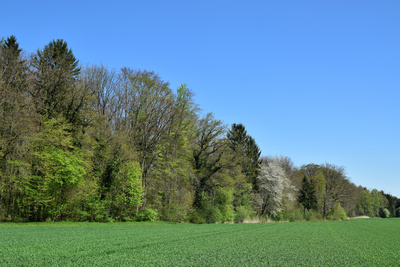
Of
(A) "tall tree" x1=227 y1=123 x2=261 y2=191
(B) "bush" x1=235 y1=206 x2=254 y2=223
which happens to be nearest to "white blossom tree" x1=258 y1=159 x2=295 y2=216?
(A) "tall tree" x1=227 y1=123 x2=261 y2=191

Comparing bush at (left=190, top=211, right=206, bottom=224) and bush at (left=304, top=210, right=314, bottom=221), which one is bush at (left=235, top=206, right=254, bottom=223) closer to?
bush at (left=190, top=211, right=206, bottom=224)

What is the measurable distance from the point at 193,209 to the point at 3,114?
2480cm

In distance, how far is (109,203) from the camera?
31469 mm

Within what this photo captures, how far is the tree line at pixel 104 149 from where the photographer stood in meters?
25.3

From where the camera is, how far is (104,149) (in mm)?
32281

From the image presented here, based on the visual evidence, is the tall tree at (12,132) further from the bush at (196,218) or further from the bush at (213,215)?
the bush at (213,215)

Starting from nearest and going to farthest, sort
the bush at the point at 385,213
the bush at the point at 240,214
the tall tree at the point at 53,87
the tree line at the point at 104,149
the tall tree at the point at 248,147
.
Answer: the tree line at the point at 104,149
the tall tree at the point at 53,87
the bush at the point at 240,214
the tall tree at the point at 248,147
the bush at the point at 385,213

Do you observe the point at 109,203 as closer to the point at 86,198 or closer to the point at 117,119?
the point at 86,198

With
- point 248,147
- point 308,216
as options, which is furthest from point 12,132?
point 308,216

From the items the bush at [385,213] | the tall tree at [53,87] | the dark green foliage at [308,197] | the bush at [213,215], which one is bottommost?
the bush at [385,213]

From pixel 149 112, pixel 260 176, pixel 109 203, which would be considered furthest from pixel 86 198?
pixel 260 176

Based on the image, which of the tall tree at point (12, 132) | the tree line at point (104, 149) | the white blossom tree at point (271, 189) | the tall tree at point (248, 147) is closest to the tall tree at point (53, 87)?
the tree line at point (104, 149)

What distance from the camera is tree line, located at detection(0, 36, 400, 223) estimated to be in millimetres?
25344

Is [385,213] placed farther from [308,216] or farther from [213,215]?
[213,215]
